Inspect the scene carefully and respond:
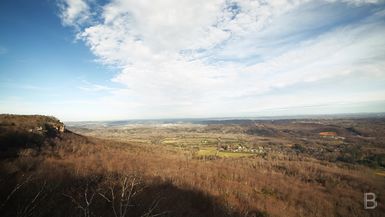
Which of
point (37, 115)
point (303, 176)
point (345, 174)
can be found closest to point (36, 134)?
point (37, 115)

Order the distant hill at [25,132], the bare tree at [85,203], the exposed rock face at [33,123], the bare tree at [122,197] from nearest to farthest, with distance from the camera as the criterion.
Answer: the bare tree at [85,203] < the bare tree at [122,197] < the distant hill at [25,132] < the exposed rock face at [33,123]

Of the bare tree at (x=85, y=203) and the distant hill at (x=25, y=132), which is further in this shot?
the distant hill at (x=25, y=132)

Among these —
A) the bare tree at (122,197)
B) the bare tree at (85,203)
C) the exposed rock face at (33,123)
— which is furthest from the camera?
the exposed rock face at (33,123)

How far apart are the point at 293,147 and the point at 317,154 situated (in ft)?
44.2

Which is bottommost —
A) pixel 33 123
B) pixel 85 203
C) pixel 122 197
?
pixel 85 203

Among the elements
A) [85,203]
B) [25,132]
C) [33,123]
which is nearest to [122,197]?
[85,203]

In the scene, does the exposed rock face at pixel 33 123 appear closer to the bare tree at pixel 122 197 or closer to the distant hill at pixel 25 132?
the distant hill at pixel 25 132

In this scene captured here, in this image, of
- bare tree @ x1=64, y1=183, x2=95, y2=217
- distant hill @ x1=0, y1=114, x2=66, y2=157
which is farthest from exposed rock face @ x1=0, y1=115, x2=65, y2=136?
bare tree @ x1=64, y1=183, x2=95, y2=217

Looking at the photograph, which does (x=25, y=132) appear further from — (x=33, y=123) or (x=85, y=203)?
(x=85, y=203)

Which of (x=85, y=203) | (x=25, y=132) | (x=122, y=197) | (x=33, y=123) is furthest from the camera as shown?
(x=33, y=123)

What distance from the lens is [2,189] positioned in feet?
26.7

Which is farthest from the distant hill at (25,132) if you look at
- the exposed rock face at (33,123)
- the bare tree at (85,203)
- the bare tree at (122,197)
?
the bare tree at (122,197)

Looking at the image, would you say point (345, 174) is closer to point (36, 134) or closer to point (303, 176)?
point (303, 176)

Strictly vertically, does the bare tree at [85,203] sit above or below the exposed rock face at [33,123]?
below
